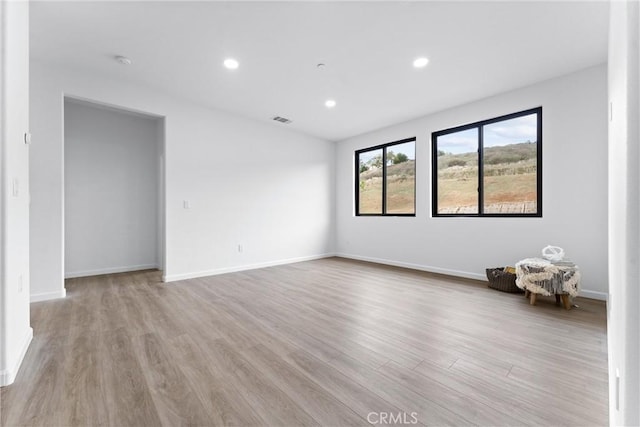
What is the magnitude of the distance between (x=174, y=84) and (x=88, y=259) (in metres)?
3.13

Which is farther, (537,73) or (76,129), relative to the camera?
(76,129)

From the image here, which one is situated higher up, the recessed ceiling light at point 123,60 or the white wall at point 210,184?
the recessed ceiling light at point 123,60

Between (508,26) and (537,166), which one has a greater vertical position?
(508,26)

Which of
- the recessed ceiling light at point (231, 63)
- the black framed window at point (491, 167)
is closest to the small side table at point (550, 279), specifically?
the black framed window at point (491, 167)

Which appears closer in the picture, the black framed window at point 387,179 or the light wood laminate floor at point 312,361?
the light wood laminate floor at point 312,361

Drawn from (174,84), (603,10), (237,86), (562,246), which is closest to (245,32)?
(237,86)

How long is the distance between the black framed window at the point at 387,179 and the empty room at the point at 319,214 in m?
0.04

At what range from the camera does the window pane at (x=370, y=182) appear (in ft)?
18.1

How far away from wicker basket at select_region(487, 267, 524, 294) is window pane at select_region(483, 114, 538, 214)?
3.08 feet

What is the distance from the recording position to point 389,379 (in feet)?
5.13

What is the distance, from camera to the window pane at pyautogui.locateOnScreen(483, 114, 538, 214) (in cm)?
354

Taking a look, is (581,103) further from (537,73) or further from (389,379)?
(389,379)

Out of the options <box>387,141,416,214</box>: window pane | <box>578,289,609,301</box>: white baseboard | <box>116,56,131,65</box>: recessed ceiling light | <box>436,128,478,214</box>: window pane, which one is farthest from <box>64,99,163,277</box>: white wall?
<box>578,289,609,301</box>: white baseboard

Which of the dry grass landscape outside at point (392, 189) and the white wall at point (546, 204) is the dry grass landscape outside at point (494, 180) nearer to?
the white wall at point (546, 204)
